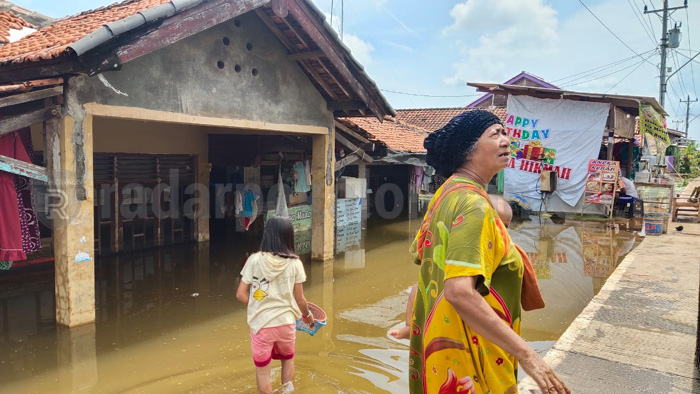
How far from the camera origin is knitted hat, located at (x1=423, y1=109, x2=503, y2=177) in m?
2.21

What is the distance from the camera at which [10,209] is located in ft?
18.6

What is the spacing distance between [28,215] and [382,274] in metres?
5.94

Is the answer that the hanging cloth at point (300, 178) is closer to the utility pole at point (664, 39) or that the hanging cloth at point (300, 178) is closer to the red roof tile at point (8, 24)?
the red roof tile at point (8, 24)

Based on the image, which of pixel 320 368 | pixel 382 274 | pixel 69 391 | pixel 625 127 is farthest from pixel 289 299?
pixel 625 127

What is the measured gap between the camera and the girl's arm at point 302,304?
166 inches

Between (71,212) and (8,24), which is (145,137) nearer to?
(8,24)

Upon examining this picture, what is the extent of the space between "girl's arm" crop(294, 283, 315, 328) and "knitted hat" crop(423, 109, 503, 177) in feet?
7.41

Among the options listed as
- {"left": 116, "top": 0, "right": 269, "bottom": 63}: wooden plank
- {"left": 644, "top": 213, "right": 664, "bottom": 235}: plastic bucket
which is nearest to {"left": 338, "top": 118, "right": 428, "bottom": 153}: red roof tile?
{"left": 644, "top": 213, "right": 664, "bottom": 235}: plastic bucket

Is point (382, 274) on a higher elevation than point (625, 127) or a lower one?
lower

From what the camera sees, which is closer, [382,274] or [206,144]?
[382,274]

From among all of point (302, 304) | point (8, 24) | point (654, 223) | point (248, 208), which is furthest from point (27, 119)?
point (654, 223)

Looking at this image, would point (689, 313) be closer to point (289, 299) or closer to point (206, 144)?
Answer: point (289, 299)

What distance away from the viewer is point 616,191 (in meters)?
17.1

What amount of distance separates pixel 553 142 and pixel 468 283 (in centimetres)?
1709
